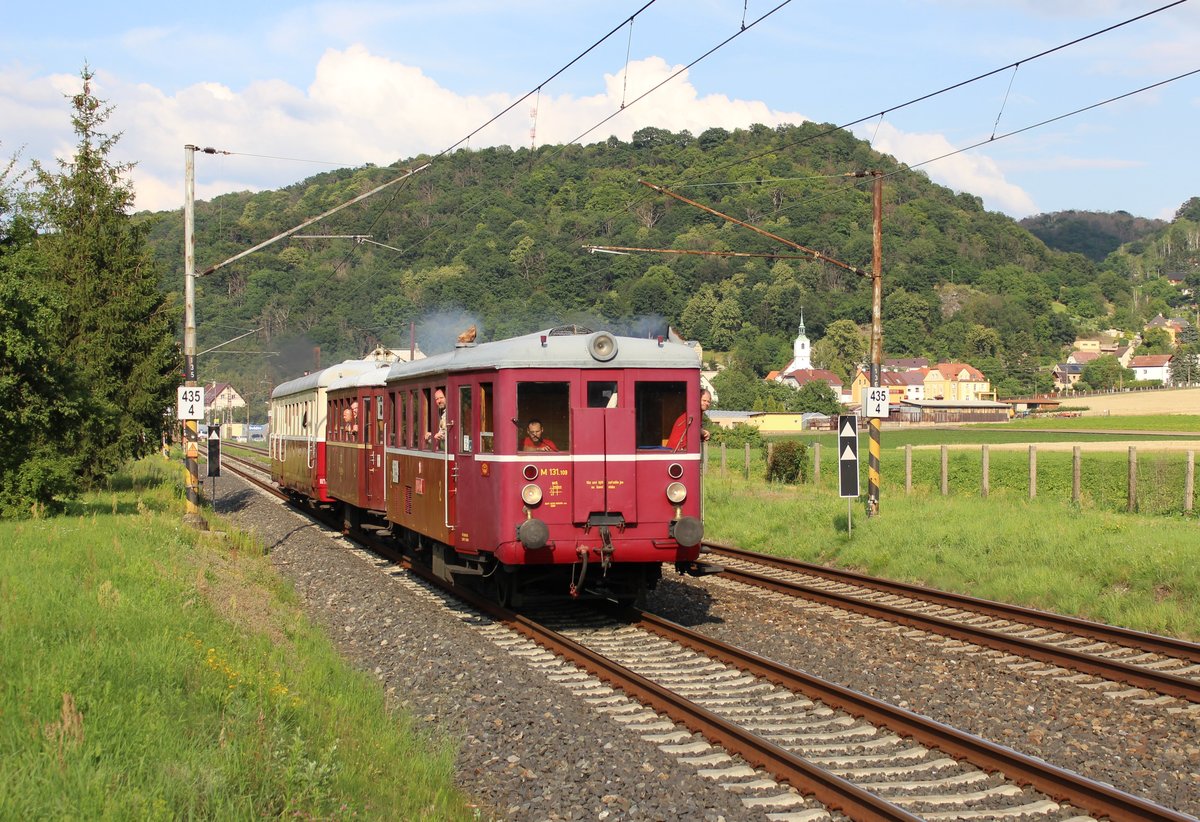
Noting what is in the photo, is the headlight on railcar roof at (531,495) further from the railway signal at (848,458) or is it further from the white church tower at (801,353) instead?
the white church tower at (801,353)

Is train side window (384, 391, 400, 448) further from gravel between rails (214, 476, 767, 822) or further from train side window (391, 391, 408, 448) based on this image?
gravel between rails (214, 476, 767, 822)

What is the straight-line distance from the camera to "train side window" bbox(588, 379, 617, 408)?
12.0 meters

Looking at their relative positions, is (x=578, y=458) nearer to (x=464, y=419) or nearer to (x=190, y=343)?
(x=464, y=419)

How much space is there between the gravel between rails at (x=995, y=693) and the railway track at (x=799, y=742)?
0.62m

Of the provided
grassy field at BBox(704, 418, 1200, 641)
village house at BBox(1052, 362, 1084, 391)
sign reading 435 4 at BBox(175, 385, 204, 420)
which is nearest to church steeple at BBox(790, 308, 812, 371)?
village house at BBox(1052, 362, 1084, 391)

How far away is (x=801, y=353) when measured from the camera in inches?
6166

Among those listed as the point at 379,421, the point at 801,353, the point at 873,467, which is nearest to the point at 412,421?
the point at 379,421

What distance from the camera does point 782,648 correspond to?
1134 centimetres

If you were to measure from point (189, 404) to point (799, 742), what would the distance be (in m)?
17.3

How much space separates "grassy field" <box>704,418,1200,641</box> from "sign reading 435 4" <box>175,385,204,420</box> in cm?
1024

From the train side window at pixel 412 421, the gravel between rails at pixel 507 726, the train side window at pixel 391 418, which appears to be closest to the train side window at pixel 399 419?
the train side window at pixel 391 418

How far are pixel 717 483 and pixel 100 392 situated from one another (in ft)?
49.4

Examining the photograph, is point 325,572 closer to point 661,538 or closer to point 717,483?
point 661,538

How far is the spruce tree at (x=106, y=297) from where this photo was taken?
24.9 metres
